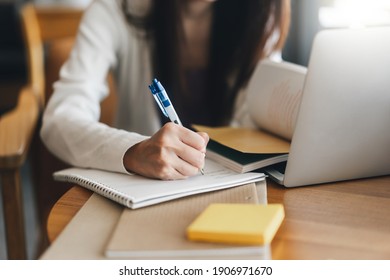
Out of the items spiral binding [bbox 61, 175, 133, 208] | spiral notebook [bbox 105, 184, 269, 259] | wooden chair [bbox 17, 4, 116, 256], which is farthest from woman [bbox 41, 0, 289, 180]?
spiral notebook [bbox 105, 184, 269, 259]

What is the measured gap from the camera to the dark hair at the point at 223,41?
49.9 inches

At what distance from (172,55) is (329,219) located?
74 centimetres

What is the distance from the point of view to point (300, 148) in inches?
27.8

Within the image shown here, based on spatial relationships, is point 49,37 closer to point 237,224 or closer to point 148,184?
point 148,184

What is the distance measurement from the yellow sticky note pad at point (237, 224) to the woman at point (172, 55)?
1.56 ft

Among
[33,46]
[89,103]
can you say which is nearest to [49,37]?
[33,46]

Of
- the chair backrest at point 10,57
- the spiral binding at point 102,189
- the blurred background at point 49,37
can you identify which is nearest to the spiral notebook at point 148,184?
the spiral binding at point 102,189

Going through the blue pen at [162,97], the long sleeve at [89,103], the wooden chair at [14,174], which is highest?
the blue pen at [162,97]

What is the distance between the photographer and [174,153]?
724 millimetres

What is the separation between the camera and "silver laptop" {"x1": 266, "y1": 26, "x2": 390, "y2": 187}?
0.66 meters

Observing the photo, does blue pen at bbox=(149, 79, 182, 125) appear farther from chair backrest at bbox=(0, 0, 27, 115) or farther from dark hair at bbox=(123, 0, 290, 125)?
chair backrest at bbox=(0, 0, 27, 115)

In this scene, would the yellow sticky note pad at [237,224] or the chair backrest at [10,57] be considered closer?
the yellow sticky note pad at [237,224]

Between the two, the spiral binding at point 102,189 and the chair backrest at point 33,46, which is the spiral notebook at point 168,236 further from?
the chair backrest at point 33,46
